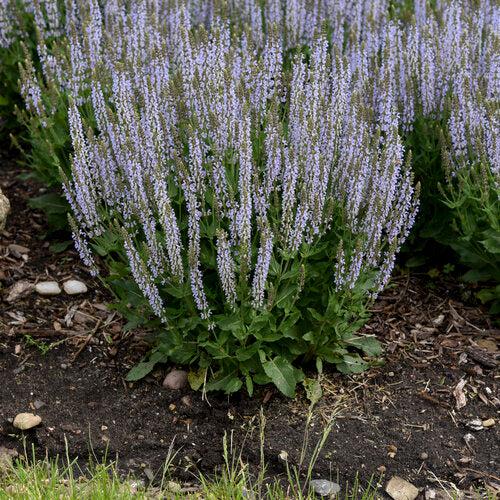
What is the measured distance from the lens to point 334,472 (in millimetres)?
4172

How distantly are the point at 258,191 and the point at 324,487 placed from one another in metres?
1.56

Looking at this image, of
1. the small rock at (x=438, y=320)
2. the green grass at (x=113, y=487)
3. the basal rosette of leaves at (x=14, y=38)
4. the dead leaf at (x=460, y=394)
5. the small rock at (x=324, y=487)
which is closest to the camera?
the green grass at (x=113, y=487)

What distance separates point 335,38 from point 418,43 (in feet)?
2.63

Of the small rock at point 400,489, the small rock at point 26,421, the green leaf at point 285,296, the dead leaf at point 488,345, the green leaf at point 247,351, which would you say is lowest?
the small rock at point 400,489

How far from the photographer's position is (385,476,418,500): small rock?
13.3ft

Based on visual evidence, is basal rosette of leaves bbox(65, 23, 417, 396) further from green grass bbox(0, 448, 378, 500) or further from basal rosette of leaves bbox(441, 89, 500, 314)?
green grass bbox(0, 448, 378, 500)

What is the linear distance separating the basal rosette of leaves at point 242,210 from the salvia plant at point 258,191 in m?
0.01

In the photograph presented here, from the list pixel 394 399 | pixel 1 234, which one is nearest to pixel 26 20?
pixel 1 234

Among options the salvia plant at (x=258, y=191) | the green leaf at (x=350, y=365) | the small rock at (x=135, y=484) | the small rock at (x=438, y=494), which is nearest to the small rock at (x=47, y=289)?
the salvia plant at (x=258, y=191)

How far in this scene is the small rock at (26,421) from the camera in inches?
174

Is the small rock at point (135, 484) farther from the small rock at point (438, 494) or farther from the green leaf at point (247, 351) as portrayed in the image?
the small rock at point (438, 494)

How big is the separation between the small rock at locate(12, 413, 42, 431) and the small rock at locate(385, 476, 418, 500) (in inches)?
77.2

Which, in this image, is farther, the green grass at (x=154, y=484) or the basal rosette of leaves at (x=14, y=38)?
the basal rosette of leaves at (x=14, y=38)

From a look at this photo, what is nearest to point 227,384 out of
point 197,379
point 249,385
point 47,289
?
point 249,385
